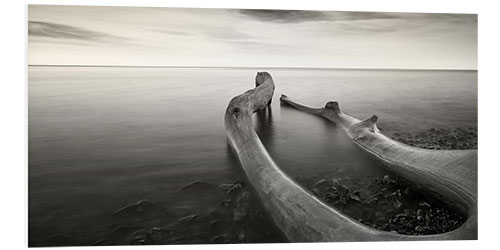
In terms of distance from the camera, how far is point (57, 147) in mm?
2525

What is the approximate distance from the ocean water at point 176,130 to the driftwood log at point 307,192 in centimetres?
8

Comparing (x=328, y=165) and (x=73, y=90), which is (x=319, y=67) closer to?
(x=328, y=165)

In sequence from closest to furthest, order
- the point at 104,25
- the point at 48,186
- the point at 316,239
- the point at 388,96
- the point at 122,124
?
the point at 316,239
the point at 48,186
the point at 104,25
the point at 122,124
the point at 388,96

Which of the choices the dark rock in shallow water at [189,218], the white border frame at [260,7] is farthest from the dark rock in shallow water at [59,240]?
the dark rock in shallow water at [189,218]

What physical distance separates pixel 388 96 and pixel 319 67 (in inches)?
23.0

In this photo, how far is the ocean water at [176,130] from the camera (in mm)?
2377

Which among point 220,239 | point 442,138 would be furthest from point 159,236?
point 442,138

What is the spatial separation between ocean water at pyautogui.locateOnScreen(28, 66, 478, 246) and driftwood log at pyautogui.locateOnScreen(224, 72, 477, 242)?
0.08m

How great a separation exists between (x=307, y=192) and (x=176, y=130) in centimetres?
102

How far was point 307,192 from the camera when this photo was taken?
99.6 inches

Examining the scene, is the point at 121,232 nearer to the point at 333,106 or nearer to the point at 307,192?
the point at 307,192

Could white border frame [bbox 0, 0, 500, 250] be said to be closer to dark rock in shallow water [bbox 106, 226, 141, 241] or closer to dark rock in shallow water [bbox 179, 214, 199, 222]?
dark rock in shallow water [bbox 179, 214, 199, 222]

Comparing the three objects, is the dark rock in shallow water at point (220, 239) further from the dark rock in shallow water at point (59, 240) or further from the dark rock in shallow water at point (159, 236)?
the dark rock in shallow water at point (59, 240)
